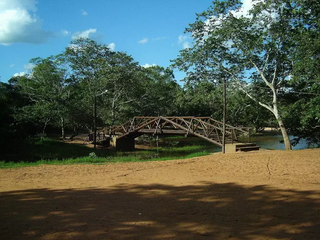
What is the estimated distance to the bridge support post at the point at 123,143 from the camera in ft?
83.7

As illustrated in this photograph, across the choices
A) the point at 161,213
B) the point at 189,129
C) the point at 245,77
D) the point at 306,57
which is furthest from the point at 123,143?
the point at 161,213

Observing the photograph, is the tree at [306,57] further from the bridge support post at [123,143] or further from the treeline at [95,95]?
the bridge support post at [123,143]

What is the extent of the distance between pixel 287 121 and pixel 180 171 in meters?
10.6

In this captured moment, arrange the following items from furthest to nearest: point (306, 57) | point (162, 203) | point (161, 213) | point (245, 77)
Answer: point (245, 77)
point (306, 57)
point (162, 203)
point (161, 213)

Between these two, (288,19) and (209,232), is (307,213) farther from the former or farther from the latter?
(288,19)

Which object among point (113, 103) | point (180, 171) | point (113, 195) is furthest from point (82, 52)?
point (113, 195)

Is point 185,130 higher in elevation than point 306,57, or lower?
lower

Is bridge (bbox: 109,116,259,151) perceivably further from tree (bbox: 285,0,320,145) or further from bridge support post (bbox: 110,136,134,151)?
tree (bbox: 285,0,320,145)

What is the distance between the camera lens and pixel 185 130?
68.4 ft

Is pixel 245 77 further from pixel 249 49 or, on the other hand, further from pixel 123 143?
pixel 123 143

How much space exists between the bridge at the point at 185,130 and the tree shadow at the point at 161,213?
34.1 ft

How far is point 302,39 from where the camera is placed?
597 inches

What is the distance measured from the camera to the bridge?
18.2m

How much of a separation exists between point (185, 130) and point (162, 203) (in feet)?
48.1
